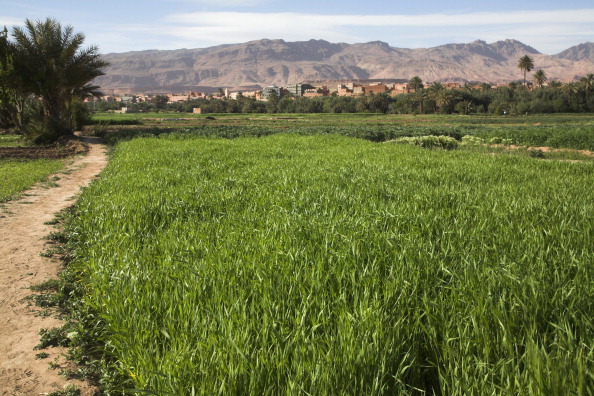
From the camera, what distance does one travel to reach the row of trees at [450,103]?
88188mm

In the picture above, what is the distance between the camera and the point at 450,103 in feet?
302

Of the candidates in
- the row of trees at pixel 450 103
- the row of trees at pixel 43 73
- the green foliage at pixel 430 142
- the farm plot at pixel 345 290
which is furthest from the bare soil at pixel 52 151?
the row of trees at pixel 450 103

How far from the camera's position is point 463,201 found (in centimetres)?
677

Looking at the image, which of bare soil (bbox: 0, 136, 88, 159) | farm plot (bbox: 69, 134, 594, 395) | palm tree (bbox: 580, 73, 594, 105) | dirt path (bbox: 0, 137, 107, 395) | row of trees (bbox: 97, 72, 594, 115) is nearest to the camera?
farm plot (bbox: 69, 134, 594, 395)

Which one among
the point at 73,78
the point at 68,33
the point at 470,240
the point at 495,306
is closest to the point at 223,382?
the point at 495,306

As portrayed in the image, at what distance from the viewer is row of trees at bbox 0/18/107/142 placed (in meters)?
27.4

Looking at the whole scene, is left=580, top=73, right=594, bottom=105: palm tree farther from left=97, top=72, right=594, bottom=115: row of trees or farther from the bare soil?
the bare soil

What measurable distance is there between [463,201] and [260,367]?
541 centimetres

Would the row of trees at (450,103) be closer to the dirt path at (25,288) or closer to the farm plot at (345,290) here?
the farm plot at (345,290)

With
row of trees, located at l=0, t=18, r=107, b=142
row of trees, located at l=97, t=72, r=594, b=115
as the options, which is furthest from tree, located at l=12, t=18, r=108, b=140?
row of trees, located at l=97, t=72, r=594, b=115

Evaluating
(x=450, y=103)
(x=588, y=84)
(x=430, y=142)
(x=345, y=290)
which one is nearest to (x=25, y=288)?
(x=345, y=290)

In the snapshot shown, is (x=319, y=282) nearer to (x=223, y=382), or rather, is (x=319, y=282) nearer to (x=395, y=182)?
(x=223, y=382)

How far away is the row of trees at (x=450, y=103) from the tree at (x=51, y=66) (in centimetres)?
7470

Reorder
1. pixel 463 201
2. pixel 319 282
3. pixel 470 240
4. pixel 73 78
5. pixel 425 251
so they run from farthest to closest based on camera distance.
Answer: pixel 73 78 < pixel 463 201 < pixel 470 240 < pixel 425 251 < pixel 319 282
